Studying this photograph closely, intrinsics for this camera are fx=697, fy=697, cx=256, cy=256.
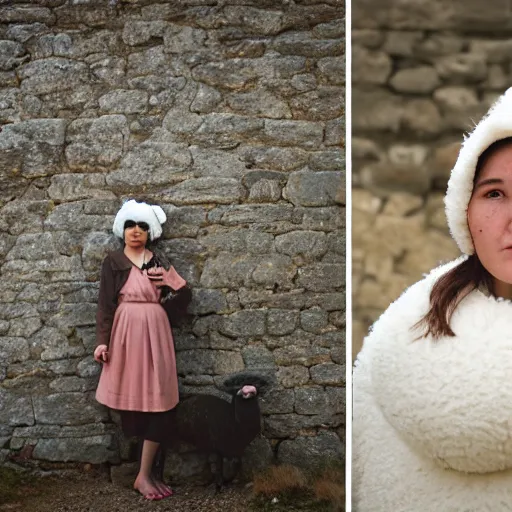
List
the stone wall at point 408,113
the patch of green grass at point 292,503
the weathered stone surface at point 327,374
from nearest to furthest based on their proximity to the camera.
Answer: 1. the stone wall at point 408,113
2. the patch of green grass at point 292,503
3. the weathered stone surface at point 327,374

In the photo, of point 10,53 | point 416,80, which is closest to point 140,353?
point 10,53

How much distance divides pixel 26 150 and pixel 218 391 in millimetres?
906

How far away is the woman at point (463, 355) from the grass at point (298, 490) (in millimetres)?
995

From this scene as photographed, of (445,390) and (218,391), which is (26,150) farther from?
(445,390)

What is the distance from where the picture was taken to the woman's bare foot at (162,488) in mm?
1953

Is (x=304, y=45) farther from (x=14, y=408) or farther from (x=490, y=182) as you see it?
(x=14, y=408)

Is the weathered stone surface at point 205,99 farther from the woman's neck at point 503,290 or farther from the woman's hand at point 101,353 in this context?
the woman's neck at point 503,290

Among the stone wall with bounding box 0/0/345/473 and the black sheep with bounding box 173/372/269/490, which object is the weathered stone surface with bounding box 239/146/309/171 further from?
the black sheep with bounding box 173/372/269/490

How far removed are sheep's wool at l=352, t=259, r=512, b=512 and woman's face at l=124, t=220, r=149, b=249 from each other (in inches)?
42.1

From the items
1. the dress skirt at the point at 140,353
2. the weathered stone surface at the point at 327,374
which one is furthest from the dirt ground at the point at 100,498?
the weathered stone surface at the point at 327,374

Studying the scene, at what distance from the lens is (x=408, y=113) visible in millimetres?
1135

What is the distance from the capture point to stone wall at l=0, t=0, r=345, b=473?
1.98 m

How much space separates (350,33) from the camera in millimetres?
1211

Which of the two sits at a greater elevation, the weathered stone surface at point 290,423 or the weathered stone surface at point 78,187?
the weathered stone surface at point 78,187
